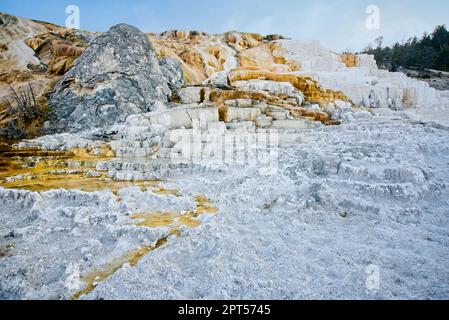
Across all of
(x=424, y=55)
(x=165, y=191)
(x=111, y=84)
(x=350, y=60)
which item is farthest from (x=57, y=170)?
(x=424, y=55)

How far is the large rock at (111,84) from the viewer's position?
1459cm

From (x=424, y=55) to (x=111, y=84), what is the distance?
36212mm

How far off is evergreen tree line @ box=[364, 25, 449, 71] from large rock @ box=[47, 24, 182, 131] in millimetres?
30124

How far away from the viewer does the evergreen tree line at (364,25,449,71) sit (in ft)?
114

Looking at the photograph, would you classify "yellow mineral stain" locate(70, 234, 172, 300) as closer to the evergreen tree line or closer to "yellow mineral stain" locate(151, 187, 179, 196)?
"yellow mineral stain" locate(151, 187, 179, 196)

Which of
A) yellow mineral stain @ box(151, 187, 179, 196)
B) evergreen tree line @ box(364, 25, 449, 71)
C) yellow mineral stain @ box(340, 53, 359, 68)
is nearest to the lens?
yellow mineral stain @ box(151, 187, 179, 196)

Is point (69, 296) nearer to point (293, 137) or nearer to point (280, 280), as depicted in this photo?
point (280, 280)

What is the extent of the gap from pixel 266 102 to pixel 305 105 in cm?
312

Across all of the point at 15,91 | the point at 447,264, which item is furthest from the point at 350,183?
the point at 15,91

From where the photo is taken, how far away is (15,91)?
1659 centimetres

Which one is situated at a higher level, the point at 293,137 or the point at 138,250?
the point at 293,137

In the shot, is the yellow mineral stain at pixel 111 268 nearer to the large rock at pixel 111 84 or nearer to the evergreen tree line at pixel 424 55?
the large rock at pixel 111 84

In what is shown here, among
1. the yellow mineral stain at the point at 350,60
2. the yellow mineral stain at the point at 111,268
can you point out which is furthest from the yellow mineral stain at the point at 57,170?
the yellow mineral stain at the point at 350,60

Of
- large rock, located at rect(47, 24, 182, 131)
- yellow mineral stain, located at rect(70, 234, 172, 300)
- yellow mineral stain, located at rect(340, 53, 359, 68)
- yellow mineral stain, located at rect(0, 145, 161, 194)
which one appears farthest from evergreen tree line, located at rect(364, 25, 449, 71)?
yellow mineral stain, located at rect(70, 234, 172, 300)
